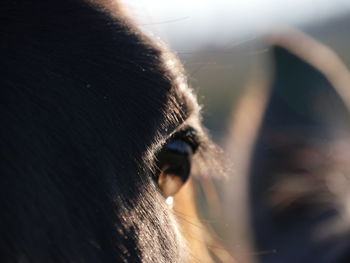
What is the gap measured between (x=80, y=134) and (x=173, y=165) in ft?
1.44

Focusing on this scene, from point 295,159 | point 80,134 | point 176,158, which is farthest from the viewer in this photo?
point 295,159

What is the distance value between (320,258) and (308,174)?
31cm

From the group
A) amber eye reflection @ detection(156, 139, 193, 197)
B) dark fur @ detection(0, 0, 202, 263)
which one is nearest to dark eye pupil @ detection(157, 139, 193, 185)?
amber eye reflection @ detection(156, 139, 193, 197)

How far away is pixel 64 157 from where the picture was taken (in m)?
0.90

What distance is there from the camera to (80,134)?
0.94 m

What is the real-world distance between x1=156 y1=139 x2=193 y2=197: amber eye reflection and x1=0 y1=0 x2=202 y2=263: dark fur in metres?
0.14

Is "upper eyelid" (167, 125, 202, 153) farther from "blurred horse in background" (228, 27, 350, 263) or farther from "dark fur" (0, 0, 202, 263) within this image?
"blurred horse in background" (228, 27, 350, 263)

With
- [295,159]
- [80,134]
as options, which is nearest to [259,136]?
[295,159]

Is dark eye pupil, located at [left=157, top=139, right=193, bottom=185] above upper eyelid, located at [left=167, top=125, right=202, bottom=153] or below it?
below

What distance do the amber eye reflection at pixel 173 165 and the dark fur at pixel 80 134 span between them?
0.44 feet

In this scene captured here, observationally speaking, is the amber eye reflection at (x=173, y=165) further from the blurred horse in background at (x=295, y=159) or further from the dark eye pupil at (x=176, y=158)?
the blurred horse in background at (x=295, y=159)

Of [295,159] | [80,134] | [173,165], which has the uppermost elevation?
[295,159]

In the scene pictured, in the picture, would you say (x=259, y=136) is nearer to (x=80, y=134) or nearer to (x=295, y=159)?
(x=295, y=159)

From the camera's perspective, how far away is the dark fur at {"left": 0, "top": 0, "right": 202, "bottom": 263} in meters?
0.85
